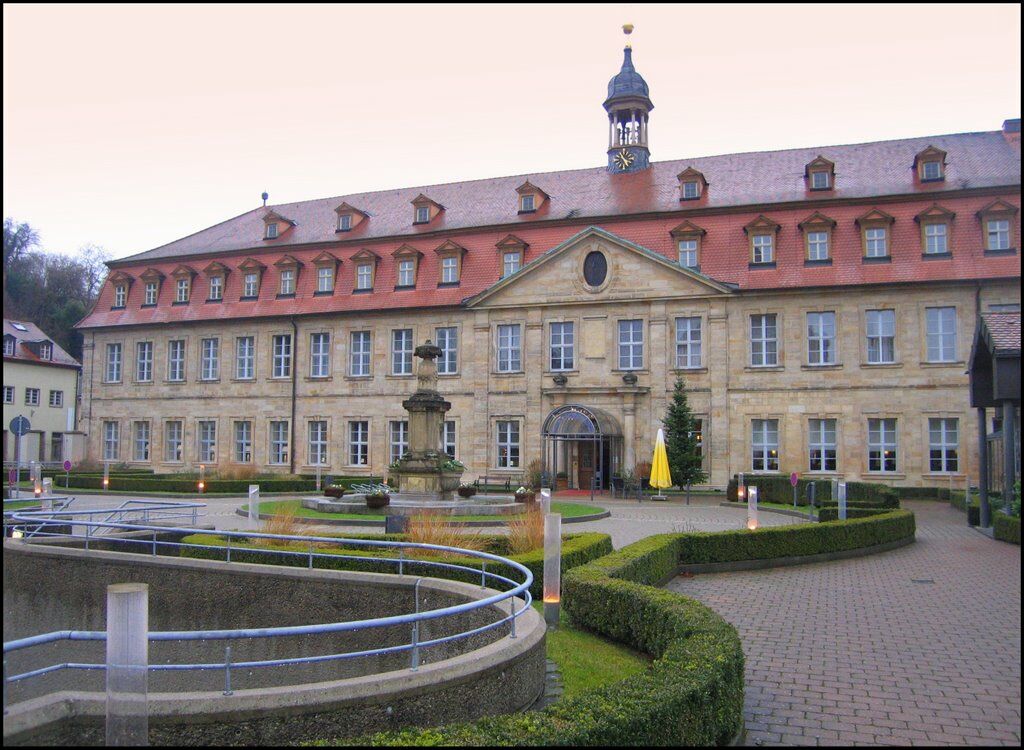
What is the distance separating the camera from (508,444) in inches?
1535

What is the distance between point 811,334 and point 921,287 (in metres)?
4.40

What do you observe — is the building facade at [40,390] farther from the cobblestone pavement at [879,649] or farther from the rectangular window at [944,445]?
the cobblestone pavement at [879,649]

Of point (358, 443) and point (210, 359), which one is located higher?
point (210, 359)

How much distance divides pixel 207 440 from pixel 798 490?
2936 centimetres

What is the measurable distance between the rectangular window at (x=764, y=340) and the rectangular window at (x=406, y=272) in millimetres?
15844

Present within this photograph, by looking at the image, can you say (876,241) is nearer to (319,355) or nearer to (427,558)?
(319,355)

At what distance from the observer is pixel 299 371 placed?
1699 inches

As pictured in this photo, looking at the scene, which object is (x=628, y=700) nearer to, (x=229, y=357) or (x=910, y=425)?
(x=910, y=425)

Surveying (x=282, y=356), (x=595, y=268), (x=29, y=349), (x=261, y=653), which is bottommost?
(x=261, y=653)

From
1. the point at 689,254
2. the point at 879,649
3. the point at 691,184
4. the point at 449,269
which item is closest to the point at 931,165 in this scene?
the point at 691,184

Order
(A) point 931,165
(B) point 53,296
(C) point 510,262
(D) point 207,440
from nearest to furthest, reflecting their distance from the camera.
Result: 1. (A) point 931,165
2. (C) point 510,262
3. (D) point 207,440
4. (B) point 53,296

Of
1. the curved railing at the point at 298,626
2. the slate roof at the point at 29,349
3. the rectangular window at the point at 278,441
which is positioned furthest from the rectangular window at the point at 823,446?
the slate roof at the point at 29,349

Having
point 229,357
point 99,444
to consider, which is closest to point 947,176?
point 229,357

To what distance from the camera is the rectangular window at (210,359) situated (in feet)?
148
